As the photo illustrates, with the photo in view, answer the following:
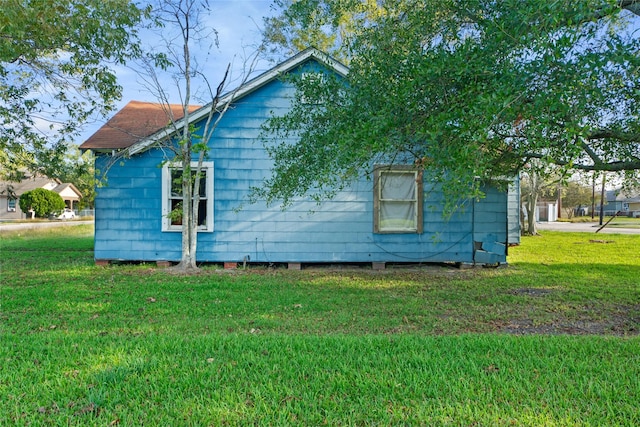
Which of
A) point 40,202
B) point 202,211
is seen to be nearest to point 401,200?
point 202,211

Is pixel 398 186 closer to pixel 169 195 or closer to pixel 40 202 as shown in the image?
pixel 169 195

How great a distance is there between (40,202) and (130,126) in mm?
32087

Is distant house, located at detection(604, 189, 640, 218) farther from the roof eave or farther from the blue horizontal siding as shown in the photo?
the roof eave

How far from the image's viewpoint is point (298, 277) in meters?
7.85

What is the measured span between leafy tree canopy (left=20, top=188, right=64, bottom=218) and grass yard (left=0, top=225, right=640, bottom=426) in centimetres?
3378

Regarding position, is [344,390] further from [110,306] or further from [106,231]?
[106,231]

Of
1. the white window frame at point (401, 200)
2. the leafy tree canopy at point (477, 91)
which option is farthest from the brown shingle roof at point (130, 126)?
the white window frame at point (401, 200)

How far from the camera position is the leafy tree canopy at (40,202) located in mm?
34125

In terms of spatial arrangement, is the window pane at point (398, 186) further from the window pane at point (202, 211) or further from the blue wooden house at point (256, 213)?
the window pane at point (202, 211)

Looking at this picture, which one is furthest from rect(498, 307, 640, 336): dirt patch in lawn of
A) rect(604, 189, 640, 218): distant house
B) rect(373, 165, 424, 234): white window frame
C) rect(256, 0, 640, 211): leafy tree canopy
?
rect(604, 189, 640, 218): distant house

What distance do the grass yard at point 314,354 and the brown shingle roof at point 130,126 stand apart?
322 centimetres

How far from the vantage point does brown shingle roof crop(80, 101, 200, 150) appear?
337 inches

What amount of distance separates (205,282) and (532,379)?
5574 millimetres

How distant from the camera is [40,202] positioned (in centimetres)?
3447
